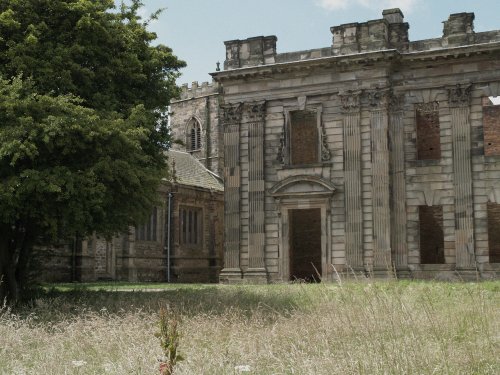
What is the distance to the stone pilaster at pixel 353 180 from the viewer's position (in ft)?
92.3

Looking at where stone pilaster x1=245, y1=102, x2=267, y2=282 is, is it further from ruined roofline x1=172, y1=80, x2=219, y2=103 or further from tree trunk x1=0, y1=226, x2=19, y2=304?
ruined roofline x1=172, y1=80, x2=219, y2=103

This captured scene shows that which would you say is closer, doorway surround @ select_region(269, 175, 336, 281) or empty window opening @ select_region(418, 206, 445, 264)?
doorway surround @ select_region(269, 175, 336, 281)

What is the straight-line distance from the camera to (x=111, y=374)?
770cm

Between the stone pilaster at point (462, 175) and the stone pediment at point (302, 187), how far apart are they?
495cm

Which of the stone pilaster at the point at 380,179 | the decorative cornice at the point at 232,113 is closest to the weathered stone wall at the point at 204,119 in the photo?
the decorative cornice at the point at 232,113

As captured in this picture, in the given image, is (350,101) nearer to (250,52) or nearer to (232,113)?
(250,52)

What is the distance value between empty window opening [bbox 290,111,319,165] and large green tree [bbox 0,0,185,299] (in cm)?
1106

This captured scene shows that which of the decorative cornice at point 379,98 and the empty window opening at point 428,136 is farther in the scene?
the empty window opening at point 428,136

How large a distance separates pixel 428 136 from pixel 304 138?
5.30 metres

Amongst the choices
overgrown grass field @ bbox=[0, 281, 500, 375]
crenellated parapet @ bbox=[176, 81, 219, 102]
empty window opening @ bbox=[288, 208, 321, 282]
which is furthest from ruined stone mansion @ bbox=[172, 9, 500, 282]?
crenellated parapet @ bbox=[176, 81, 219, 102]

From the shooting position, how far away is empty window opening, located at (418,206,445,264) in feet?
95.8

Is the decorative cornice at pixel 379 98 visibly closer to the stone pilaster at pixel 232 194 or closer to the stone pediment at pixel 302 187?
the stone pediment at pixel 302 187

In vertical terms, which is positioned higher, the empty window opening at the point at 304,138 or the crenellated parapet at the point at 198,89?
the crenellated parapet at the point at 198,89

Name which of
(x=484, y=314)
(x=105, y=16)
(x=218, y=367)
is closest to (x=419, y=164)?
(x=105, y=16)
